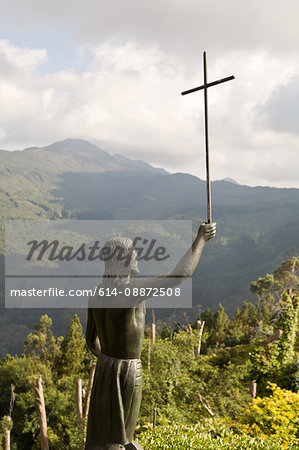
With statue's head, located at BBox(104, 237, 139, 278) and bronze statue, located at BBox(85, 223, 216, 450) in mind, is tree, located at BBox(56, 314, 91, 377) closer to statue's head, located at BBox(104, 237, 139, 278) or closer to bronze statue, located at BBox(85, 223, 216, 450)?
bronze statue, located at BBox(85, 223, 216, 450)

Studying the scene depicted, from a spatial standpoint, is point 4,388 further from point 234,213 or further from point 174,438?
point 234,213

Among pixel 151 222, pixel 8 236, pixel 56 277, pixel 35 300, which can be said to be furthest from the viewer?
pixel 151 222

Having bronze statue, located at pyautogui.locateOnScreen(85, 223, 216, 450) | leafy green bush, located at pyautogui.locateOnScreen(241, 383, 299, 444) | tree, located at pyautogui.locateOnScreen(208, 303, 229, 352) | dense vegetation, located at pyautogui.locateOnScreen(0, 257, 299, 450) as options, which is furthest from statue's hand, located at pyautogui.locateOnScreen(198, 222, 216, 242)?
tree, located at pyautogui.locateOnScreen(208, 303, 229, 352)

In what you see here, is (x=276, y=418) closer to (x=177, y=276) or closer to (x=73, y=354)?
(x=177, y=276)

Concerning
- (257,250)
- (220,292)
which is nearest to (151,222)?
(257,250)

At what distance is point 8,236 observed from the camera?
128 m

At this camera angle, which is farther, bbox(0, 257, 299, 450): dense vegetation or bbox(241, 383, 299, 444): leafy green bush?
bbox(241, 383, 299, 444): leafy green bush

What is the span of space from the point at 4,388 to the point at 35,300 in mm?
74016

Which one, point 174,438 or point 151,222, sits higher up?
point 151,222

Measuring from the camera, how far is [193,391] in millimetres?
15109

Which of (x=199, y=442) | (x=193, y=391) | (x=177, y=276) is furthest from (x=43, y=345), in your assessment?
(x=177, y=276)

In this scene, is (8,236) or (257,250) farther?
(257,250)

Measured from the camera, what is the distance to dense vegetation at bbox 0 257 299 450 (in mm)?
8337

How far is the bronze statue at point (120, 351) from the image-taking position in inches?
146
